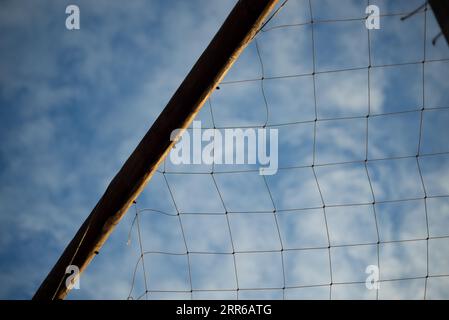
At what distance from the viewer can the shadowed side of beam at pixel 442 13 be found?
3.70ft

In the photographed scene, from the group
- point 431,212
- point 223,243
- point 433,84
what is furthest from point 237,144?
point 431,212

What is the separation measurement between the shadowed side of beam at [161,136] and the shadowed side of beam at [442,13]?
0.87 metres
